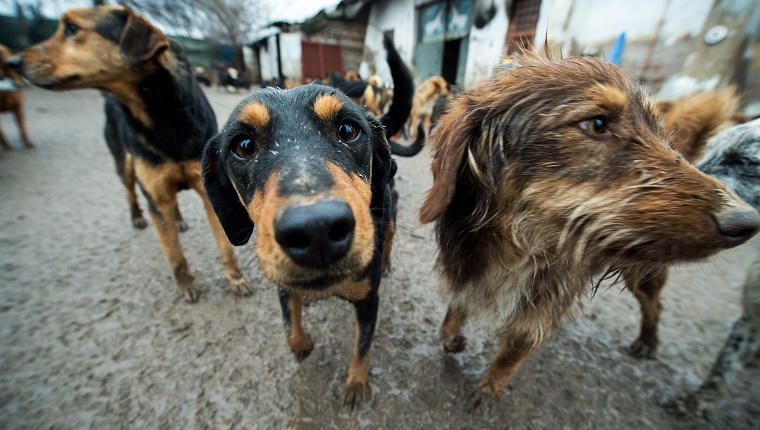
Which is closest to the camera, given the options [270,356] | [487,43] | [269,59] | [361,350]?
[361,350]

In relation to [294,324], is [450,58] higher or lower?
higher

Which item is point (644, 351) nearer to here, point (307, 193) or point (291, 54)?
point (307, 193)

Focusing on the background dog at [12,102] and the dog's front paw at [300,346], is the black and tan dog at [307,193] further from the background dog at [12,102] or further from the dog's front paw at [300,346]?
the background dog at [12,102]

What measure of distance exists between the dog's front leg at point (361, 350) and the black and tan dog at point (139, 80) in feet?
6.22

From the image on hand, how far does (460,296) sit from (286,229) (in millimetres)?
1429

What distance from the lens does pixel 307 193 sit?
1028 millimetres

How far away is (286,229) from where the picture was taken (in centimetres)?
94

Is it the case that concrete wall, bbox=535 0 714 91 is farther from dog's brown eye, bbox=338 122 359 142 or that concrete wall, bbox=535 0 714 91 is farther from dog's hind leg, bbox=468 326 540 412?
dog's brown eye, bbox=338 122 359 142

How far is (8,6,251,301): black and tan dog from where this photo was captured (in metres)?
2.42

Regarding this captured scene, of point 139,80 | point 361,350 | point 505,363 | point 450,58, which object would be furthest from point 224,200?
point 450,58

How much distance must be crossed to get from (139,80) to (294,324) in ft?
7.95

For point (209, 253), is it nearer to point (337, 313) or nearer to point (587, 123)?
point (337, 313)

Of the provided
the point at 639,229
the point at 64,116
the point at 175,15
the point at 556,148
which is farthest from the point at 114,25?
the point at 175,15

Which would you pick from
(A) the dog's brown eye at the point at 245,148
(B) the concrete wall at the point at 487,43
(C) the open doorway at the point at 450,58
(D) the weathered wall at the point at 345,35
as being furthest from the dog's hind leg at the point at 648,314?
(D) the weathered wall at the point at 345,35
